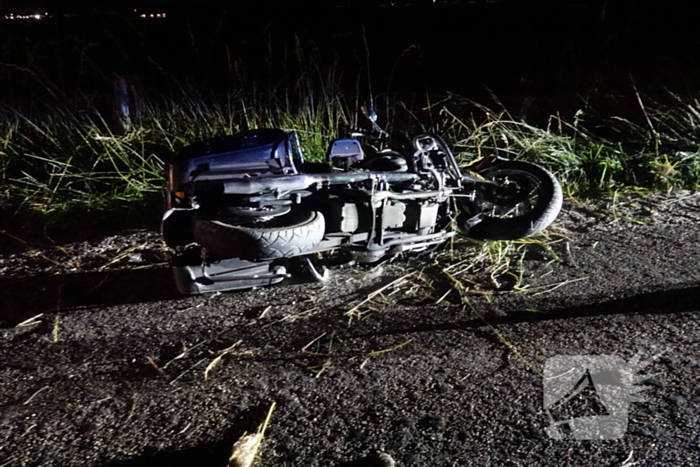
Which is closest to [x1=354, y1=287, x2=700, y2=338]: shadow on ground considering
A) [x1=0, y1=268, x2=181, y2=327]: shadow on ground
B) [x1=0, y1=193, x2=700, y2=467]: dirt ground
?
[x1=0, y1=193, x2=700, y2=467]: dirt ground

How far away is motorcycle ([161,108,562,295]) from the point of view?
11.1 feet

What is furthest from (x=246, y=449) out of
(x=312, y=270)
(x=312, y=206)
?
(x=312, y=206)

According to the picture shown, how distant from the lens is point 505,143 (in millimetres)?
5801

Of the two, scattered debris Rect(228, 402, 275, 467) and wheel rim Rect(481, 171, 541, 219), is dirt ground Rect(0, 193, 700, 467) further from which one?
wheel rim Rect(481, 171, 541, 219)

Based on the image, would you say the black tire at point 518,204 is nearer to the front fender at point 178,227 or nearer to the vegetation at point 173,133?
the vegetation at point 173,133

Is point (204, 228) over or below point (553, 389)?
over

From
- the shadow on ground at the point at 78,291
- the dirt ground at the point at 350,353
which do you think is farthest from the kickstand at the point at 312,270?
the shadow on ground at the point at 78,291

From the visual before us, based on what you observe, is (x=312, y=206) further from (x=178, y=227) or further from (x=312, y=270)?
(x=178, y=227)

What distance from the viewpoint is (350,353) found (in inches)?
125

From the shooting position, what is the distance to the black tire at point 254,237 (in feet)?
10.7

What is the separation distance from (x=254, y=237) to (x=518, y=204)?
203 cm

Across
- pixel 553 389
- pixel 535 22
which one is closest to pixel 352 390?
Answer: pixel 553 389

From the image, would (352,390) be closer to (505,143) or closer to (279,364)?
(279,364)

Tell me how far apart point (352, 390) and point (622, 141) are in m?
4.62
